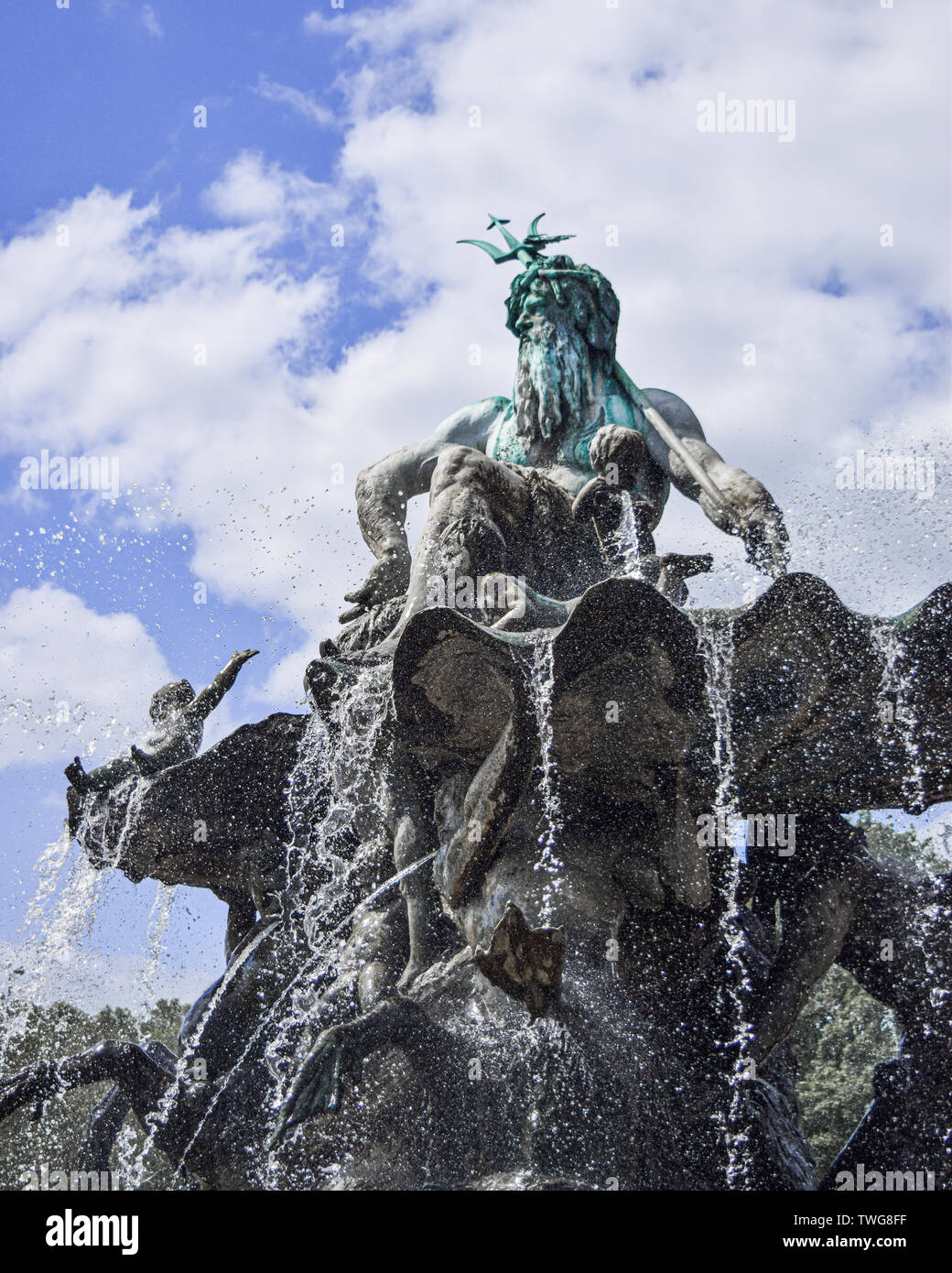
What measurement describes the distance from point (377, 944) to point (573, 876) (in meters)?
1.14

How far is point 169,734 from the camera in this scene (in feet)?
19.3

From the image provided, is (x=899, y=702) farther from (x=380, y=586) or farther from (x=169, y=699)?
(x=169, y=699)

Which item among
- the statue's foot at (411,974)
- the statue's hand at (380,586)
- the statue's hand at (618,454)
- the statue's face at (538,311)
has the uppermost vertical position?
the statue's face at (538,311)

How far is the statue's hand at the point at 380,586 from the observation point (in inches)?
248

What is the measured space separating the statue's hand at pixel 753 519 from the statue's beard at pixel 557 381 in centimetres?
101

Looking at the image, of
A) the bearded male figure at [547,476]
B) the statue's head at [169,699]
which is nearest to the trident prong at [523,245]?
the bearded male figure at [547,476]

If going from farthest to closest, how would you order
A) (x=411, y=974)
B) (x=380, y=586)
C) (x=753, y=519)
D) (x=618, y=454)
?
(x=380, y=586) → (x=618, y=454) → (x=753, y=519) → (x=411, y=974)

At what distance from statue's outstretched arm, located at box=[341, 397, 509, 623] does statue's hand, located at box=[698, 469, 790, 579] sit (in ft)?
4.80

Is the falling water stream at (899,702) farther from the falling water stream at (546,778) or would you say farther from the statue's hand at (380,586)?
the statue's hand at (380,586)

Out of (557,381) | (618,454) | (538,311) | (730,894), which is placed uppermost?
(538,311)

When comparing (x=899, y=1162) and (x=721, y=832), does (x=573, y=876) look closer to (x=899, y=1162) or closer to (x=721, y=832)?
(x=721, y=832)

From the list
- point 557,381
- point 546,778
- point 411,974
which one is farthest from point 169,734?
point 557,381

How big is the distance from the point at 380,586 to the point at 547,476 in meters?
1.04
